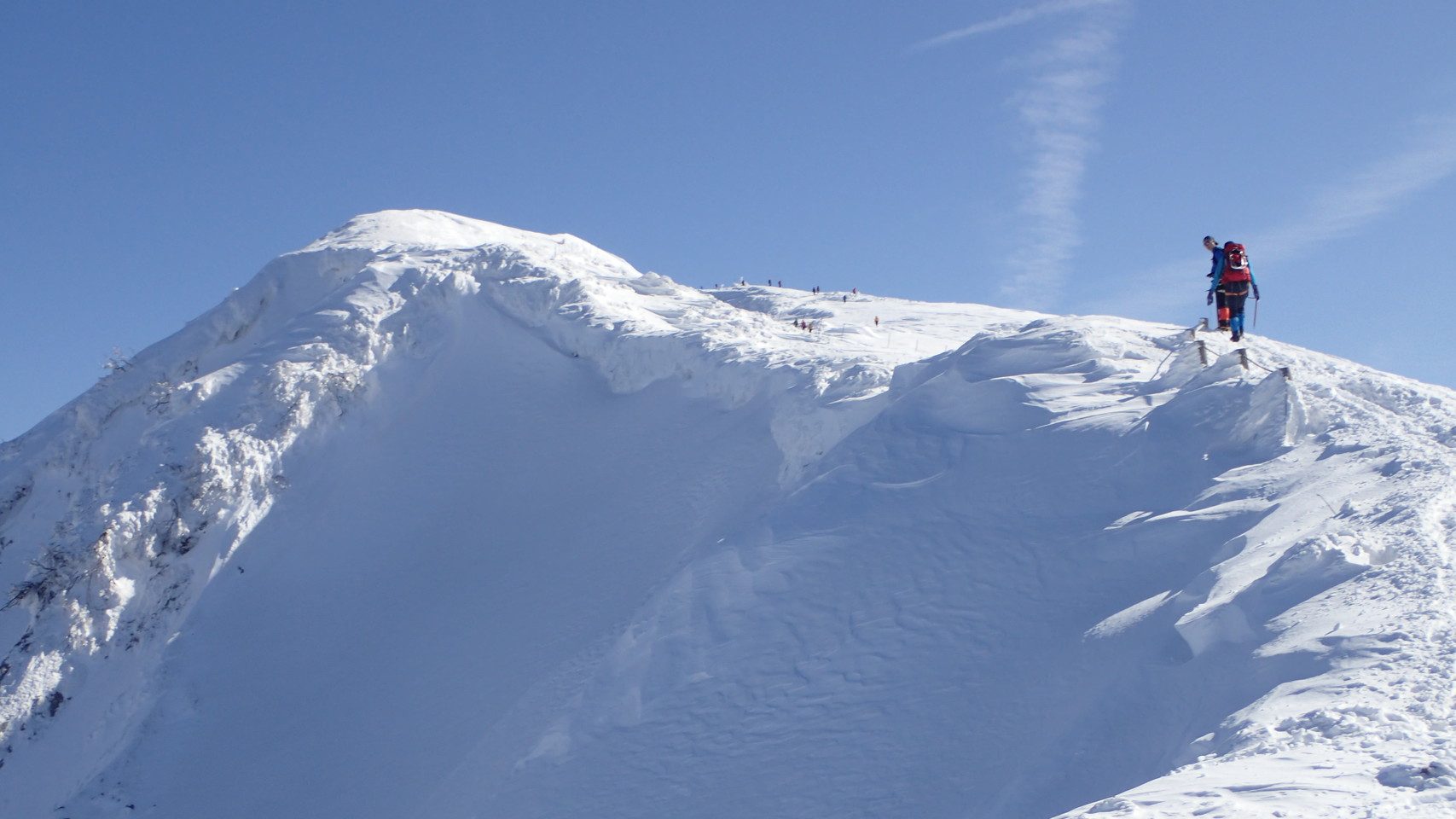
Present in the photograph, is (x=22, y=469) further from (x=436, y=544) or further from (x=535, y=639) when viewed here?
(x=535, y=639)

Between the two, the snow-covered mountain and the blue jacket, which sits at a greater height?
the blue jacket

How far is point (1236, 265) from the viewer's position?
1645cm

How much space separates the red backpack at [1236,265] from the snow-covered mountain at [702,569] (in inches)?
43.9

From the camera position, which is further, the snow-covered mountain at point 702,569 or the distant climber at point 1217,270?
the distant climber at point 1217,270

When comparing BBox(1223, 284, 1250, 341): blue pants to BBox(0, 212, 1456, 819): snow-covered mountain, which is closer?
BBox(0, 212, 1456, 819): snow-covered mountain

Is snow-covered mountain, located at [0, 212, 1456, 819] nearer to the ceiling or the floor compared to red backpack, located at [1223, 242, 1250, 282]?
nearer to the floor

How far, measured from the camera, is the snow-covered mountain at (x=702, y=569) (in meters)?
9.15

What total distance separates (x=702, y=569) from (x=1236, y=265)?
31.6ft

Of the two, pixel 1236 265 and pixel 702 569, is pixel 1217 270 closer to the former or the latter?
pixel 1236 265

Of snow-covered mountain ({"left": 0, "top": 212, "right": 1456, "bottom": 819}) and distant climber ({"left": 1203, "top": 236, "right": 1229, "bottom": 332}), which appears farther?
distant climber ({"left": 1203, "top": 236, "right": 1229, "bottom": 332})

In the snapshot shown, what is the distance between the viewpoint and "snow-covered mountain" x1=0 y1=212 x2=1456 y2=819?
30.0 feet

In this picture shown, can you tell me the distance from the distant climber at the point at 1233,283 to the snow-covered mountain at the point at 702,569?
61 centimetres

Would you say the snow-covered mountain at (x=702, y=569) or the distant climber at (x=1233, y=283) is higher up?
the distant climber at (x=1233, y=283)

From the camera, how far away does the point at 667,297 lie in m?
27.3
